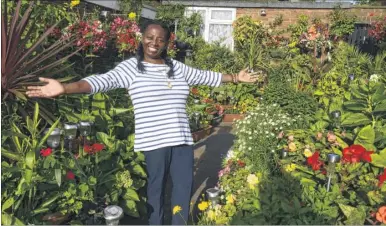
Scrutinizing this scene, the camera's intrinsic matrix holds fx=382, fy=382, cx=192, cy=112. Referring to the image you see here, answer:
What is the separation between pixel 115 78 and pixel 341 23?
10308 millimetres

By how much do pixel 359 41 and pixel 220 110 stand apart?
693cm

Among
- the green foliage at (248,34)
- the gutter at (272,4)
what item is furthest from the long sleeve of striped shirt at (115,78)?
the gutter at (272,4)

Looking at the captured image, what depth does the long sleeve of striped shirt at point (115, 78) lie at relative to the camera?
92.7 inches

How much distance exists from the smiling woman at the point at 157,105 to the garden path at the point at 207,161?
71cm

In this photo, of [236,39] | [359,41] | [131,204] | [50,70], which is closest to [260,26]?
[236,39]

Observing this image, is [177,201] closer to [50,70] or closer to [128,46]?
[50,70]

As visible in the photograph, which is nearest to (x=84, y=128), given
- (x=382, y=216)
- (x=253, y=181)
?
(x=253, y=181)

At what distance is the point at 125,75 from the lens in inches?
97.9

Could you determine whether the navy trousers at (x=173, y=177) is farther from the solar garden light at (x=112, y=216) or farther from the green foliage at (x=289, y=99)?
the green foliage at (x=289, y=99)

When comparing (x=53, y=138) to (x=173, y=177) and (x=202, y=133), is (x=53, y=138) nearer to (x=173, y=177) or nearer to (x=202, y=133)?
(x=173, y=177)

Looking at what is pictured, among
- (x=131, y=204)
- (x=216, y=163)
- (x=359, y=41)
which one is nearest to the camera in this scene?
(x=131, y=204)

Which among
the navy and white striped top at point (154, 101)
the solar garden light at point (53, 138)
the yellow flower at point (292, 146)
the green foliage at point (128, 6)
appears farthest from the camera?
the green foliage at point (128, 6)

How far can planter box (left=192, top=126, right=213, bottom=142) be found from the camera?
6062mm

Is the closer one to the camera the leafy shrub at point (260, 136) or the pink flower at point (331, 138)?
the pink flower at point (331, 138)
